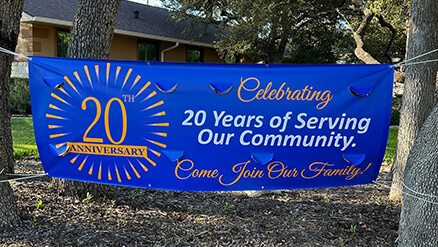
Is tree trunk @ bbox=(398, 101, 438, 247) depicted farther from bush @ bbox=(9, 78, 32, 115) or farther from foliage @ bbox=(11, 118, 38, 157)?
bush @ bbox=(9, 78, 32, 115)

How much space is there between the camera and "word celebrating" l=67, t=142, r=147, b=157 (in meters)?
3.32

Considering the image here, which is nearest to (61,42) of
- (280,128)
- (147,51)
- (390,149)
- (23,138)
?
(147,51)

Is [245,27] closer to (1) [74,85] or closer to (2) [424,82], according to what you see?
(2) [424,82]

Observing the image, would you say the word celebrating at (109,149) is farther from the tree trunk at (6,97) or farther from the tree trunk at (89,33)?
the tree trunk at (89,33)

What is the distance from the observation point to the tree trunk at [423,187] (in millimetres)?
2930

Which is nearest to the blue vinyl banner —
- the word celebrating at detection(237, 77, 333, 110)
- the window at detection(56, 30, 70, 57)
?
the word celebrating at detection(237, 77, 333, 110)

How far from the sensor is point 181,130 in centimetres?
327

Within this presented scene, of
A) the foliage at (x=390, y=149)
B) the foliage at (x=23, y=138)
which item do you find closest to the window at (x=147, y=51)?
the foliage at (x=23, y=138)

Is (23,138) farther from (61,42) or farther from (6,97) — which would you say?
(61,42)

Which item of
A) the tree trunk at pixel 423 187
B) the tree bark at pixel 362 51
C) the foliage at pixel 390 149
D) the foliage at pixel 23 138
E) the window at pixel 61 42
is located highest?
the tree bark at pixel 362 51

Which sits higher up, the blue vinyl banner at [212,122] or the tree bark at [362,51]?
the tree bark at [362,51]

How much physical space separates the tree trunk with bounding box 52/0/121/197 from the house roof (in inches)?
368

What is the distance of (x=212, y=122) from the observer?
3244 mm

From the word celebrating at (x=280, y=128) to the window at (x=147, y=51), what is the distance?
45.7 ft
